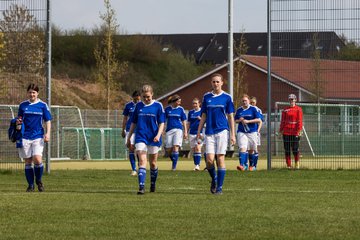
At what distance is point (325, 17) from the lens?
28.2m

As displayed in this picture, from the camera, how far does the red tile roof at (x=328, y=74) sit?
27.9m

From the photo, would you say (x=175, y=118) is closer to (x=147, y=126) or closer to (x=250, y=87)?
(x=147, y=126)

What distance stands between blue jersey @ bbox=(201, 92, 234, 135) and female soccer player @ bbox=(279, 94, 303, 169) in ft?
33.6

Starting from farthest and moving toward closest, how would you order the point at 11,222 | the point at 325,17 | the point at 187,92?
the point at 187,92
the point at 325,17
the point at 11,222

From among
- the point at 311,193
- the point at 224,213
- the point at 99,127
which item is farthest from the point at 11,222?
the point at 99,127

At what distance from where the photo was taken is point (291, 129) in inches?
1153

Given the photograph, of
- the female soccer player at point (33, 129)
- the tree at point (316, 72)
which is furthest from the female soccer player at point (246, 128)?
the female soccer player at point (33, 129)

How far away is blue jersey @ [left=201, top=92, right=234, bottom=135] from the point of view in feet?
62.2

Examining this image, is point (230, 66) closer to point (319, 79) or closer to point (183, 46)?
point (319, 79)

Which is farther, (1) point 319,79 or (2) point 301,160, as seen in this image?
(2) point 301,160

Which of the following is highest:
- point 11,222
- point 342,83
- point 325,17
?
point 325,17

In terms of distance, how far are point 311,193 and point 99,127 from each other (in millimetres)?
30700

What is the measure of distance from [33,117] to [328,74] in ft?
34.5

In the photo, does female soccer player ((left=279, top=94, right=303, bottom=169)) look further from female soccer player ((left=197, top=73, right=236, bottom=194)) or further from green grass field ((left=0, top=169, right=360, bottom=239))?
female soccer player ((left=197, top=73, right=236, bottom=194))
